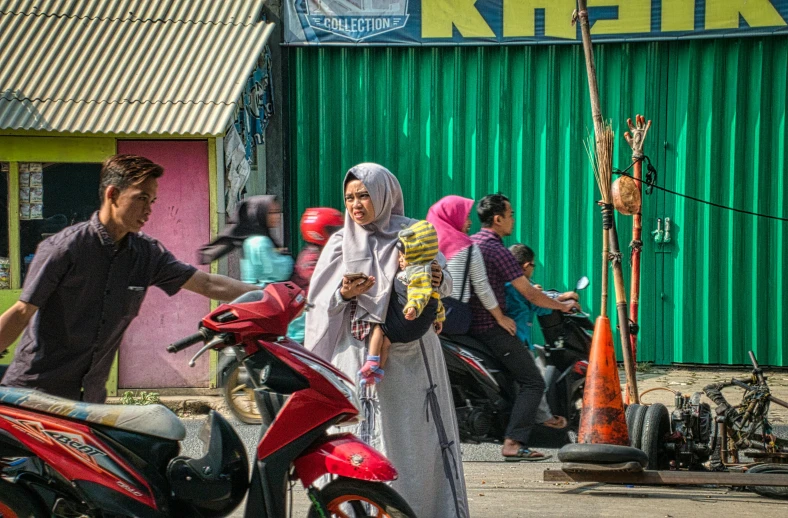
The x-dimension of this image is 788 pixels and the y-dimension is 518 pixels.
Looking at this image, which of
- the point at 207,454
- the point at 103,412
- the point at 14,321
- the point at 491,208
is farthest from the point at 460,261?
the point at 14,321

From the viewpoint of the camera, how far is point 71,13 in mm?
9578

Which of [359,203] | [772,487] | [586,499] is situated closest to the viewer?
[359,203]

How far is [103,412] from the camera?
357 centimetres

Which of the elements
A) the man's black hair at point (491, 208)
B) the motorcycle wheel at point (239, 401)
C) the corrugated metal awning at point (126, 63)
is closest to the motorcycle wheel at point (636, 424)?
the man's black hair at point (491, 208)

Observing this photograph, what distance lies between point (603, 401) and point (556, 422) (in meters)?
1.66

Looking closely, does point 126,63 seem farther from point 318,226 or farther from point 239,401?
point 318,226

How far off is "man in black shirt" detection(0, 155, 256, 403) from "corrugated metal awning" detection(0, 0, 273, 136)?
15.4 ft

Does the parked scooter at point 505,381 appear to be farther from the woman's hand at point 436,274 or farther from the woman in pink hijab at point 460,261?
the woman's hand at point 436,274

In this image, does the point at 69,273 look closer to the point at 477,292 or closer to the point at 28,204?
the point at 477,292

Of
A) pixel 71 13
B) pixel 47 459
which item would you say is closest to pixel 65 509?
pixel 47 459

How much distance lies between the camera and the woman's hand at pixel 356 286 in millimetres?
4121

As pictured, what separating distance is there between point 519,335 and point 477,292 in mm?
650

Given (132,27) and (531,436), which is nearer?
(531,436)

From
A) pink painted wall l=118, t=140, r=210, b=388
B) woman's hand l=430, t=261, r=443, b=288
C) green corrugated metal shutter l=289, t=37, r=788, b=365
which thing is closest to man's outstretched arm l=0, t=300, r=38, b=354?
woman's hand l=430, t=261, r=443, b=288
